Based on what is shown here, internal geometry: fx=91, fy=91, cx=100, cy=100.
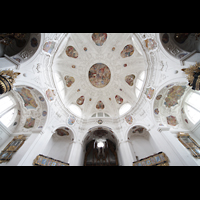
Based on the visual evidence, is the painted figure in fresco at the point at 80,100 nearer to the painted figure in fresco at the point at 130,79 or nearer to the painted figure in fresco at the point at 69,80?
the painted figure in fresco at the point at 69,80

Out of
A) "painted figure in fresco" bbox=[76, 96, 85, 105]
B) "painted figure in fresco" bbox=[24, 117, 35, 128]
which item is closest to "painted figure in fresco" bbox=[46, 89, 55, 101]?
"painted figure in fresco" bbox=[24, 117, 35, 128]

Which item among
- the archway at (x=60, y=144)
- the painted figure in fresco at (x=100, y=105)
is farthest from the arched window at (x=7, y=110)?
the painted figure in fresco at (x=100, y=105)

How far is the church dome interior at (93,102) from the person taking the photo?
636 centimetres

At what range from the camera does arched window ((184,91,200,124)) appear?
775 cm

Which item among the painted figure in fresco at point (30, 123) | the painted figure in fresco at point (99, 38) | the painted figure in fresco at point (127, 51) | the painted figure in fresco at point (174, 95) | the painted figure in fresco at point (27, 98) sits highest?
the painted figure in fresco at point (99, 38)

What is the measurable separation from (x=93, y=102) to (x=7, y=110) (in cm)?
1081

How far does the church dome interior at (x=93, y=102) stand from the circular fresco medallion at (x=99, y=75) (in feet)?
0.58

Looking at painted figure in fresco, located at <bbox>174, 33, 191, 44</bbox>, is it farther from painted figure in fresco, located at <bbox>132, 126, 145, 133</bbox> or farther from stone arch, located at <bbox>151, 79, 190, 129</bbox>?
painted figure in fresco, located at <bbox>132, 126, 145, 133</bbox>

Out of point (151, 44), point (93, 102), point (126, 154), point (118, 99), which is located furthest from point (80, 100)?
point (151, 44)

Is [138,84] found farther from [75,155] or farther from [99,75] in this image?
[75,155]

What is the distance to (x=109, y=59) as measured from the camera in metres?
15.0

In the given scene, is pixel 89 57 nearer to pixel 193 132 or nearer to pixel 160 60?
pixel 160 60

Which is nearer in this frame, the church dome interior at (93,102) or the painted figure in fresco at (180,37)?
the painted figure in fresco at (180,37)

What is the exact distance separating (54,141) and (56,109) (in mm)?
4380
